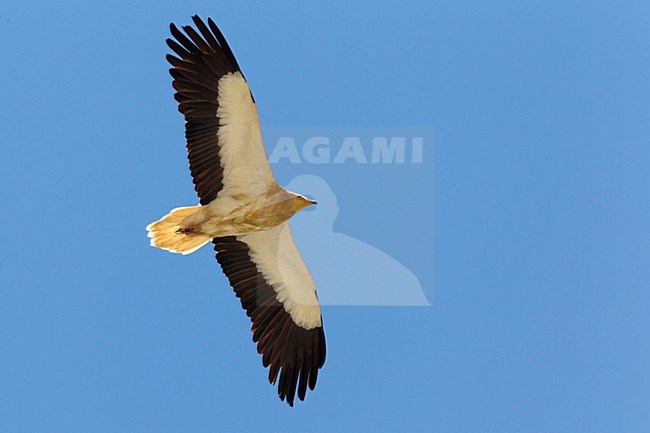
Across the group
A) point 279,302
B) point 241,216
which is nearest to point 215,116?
point 241,216

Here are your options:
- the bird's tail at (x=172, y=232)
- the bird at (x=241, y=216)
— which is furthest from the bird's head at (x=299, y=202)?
the bird's tail at (x=172, y=232)

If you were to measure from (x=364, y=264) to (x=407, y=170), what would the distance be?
1.16 m

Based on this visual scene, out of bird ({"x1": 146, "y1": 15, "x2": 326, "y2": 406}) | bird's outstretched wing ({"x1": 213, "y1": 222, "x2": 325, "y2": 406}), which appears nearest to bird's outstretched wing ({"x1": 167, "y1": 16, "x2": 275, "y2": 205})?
bird ({"x1": 146, "y1": 15, "x2": 326, "y2": 406})

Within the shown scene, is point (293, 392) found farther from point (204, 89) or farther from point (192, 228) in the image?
point (204, 89)

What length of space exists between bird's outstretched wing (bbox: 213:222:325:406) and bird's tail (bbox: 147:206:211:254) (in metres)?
0.81

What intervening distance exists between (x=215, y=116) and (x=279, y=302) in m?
2.36

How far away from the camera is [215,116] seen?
13938mm

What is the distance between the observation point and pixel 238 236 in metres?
15.0

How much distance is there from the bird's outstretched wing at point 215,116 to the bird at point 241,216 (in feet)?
0.03

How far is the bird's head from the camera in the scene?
1416 centimetres

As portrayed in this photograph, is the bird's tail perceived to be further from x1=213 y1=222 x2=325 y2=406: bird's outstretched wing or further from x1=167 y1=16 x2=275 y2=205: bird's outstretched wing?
x1=213 y1=222 x2=325 y2=406: bird's outstretched wing

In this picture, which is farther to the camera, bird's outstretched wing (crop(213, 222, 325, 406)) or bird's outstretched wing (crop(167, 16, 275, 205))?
bird's outstretched wing (crop(213, 222, 325, 406))

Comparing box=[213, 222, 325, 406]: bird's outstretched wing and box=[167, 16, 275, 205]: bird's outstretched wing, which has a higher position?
box=[167, 16, 275, 205]: bird's outstretched wing

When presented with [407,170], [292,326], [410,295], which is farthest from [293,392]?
[407,170]
